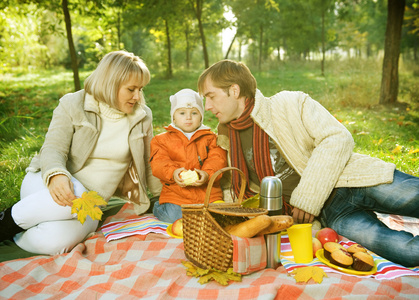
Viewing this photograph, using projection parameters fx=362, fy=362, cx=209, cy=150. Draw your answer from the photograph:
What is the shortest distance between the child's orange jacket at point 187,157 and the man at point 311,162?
0.70ft

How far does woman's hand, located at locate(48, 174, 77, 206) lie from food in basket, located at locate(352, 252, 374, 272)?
204 cm

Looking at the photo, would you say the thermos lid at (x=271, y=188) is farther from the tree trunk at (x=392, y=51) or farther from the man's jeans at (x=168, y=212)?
the tree trunk at (x=392, y=51)

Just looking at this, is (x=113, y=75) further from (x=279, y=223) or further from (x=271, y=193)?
(x=279, y=223)

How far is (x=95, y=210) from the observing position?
8.79 feet

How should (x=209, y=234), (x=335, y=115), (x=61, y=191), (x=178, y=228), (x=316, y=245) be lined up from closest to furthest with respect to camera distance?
(x=209, y=234)
(x=316, y=245)
(x=61, y=191)
(x=178, y=228)
(x=335, y=115)

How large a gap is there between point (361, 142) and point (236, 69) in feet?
10.8

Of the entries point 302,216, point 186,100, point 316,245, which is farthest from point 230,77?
point 316,245

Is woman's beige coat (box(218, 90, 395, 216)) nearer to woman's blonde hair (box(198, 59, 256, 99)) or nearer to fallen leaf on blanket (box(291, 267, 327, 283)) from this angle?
woman's blonde hair (box(198, 59, 256, 99))

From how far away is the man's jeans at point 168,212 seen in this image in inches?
131

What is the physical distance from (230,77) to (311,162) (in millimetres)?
968

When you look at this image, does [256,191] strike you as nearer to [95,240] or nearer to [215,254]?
[215,254]

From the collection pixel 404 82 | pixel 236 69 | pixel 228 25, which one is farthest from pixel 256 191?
pixel 228 25

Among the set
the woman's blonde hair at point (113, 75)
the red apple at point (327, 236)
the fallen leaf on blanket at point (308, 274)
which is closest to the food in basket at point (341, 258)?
the fallen leaf on blanket at point (308, 274)

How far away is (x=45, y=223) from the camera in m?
2.85
